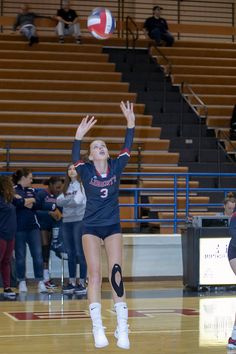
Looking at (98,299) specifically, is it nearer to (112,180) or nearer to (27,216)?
(112,180)

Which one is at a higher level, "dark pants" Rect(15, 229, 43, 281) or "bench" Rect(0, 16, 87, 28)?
"bench" Rect(0, 16, 87, 28)

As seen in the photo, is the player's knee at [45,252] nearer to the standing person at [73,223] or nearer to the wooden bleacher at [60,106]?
the standing person at [73,223]

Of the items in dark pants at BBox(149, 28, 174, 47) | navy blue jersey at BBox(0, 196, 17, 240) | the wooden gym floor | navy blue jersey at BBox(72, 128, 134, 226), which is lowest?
the wooden gym floor

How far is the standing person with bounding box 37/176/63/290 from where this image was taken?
13.1m

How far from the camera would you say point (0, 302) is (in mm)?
11867

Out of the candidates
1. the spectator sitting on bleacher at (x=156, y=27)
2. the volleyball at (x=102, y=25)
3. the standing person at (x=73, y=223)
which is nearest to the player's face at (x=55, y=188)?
the standing person at (x=73, y=223)

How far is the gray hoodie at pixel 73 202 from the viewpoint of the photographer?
493 inches

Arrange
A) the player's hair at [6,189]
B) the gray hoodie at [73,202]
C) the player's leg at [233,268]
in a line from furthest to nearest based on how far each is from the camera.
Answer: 1. the gray hoodie at [73,202]
2. the player's hair at [6,189]
3. the player's leg at [233,268]

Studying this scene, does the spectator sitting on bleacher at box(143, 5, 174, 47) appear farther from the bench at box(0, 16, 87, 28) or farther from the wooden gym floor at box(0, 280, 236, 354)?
the wooden gym floor at box(0, 280, 236, 354)

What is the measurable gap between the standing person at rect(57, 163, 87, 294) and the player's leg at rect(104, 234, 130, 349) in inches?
171

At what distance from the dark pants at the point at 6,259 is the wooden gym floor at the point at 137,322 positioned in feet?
1.08

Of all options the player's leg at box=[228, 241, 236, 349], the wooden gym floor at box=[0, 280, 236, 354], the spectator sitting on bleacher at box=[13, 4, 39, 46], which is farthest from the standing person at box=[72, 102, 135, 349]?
the spectator sitting on bleacher at box=[13, 4, 39, 46]

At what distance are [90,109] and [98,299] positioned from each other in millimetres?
11552

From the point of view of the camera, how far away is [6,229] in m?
12.3
